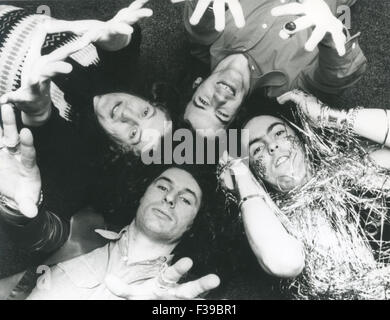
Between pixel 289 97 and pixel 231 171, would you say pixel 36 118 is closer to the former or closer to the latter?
pixel 231 171

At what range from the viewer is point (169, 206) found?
0.91 metres

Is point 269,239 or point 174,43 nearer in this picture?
point 269,239

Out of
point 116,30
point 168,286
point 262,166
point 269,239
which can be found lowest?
point 168,286

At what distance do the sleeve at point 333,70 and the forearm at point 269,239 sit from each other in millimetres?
242

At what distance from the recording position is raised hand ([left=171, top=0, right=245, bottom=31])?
0.95 metres

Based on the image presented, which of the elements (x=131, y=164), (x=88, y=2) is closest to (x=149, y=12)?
(x=88, y=2)

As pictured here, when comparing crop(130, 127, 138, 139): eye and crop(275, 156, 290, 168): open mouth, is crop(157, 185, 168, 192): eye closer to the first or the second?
crop(130, 127, 138, 139): eye

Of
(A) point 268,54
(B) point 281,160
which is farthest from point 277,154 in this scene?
(A) point 268,54

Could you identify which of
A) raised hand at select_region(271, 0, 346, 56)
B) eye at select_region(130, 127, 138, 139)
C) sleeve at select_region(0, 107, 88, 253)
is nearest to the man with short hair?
raised hand at select_region(271, 0, 346, 56)

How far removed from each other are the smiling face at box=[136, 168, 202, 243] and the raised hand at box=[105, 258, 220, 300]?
6 cm

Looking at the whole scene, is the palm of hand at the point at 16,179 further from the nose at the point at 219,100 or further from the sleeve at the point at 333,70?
the sleeve at the point at 333,70

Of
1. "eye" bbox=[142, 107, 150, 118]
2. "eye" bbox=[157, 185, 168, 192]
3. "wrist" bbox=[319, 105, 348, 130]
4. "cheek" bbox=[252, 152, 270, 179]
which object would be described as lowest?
"eye" bbox=[157, 185, 168, 192]

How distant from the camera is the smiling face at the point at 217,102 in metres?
0.94

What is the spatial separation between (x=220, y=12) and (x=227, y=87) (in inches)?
6.2
